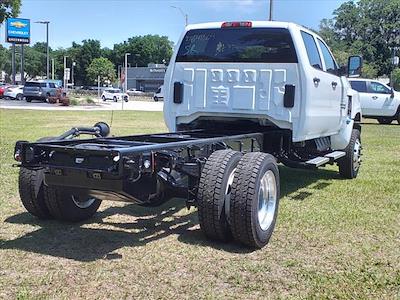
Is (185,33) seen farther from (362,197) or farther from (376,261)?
(376,261)

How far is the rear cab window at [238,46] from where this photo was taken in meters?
6.69

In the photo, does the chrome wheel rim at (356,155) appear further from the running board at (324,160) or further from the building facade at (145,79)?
the building facade at (145,79)

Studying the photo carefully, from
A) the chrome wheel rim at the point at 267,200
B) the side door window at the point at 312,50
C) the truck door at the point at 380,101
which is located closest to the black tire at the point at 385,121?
the truck door at the point at 380,101

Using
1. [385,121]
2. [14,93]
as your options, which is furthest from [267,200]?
[14,93]

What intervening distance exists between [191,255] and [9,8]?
19427 millimetres

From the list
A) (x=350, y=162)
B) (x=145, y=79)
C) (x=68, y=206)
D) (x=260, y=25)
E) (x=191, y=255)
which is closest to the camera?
(x=191, y=255)

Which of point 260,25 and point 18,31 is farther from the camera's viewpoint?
point 18,31

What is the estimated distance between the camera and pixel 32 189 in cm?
539

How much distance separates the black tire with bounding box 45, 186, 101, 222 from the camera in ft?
17.7

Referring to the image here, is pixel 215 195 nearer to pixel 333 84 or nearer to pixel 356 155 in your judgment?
pixel 333 84

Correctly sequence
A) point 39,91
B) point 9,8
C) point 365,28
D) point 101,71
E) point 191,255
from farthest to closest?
point 101,71 → point 365,28 → point 39,91 → point 9,8 → point 191,255

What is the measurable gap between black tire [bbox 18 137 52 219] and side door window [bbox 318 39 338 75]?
4175 mm

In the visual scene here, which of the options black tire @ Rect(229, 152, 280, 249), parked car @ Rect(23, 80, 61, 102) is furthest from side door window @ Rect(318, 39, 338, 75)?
parked car @ Rect(23, 80, 61, 102)

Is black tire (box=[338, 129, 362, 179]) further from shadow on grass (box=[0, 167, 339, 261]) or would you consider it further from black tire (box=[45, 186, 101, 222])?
black tire (box=[45, 186, 101, 222])
